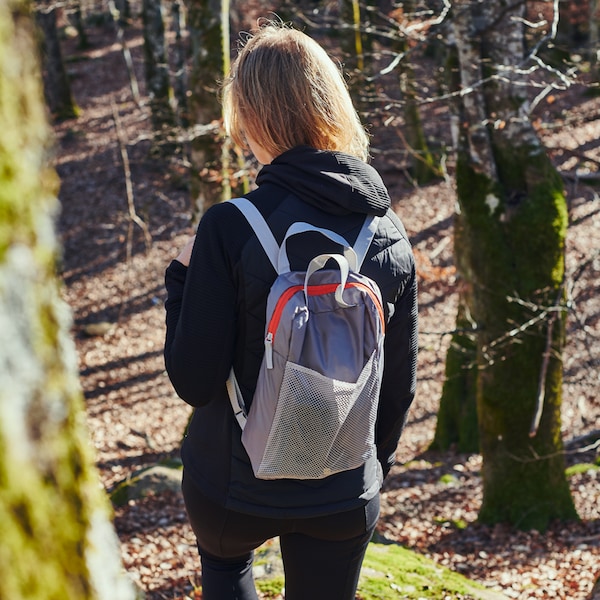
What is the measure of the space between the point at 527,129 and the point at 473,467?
485 cm

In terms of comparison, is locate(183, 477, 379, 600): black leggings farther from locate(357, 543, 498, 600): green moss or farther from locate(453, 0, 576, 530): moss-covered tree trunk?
locate(453, 0, 576, 530): moss-covered tree trunk

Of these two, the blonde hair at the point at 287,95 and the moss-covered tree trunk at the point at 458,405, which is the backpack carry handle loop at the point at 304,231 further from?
the moss-covered tree trunk at the point at 458,405

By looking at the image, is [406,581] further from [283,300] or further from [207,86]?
[207,86]

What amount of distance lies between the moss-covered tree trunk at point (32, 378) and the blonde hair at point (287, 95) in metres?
1.37

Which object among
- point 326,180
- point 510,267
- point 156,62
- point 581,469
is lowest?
point 581,469

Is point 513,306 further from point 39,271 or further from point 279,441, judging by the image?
point 39,271

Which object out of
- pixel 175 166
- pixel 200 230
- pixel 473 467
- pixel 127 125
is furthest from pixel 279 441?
pixel 127 125

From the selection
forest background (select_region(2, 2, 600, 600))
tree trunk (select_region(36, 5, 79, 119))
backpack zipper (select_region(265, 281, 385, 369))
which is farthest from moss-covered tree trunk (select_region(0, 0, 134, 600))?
tree trunk (select_region(36, 5, 79, 119))

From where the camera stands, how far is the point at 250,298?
2.22 m

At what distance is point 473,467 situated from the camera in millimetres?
9594

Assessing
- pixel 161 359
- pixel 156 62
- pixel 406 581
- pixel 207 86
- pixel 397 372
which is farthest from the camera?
pixel 156 62

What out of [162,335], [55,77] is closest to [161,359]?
[162,335]

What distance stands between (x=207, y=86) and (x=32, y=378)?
774cm

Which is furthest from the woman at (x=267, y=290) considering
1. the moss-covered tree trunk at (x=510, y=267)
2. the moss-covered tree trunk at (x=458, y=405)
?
the moss-covered tree trunk at (x=458, y=405)
